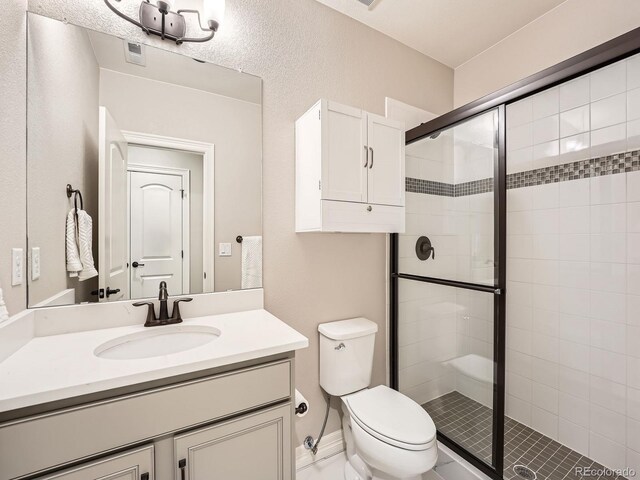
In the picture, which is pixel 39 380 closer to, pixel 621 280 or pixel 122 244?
pixel 122 244

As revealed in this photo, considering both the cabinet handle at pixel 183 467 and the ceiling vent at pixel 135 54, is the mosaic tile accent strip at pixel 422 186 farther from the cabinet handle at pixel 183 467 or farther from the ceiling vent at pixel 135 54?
the cabinet handle at pixel 183 467

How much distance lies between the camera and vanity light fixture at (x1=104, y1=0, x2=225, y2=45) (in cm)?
123

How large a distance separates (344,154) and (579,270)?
1.59 metres

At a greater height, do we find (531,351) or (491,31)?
(491,31)

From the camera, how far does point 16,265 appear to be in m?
0.97

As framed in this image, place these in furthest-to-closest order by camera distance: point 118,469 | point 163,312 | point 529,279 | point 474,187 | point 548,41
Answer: point 529,279, point 548,41, point 474,187, point 163,312, point 118,469

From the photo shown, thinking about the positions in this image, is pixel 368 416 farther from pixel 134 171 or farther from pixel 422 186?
pixel 134 171

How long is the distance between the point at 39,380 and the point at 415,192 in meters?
1.85

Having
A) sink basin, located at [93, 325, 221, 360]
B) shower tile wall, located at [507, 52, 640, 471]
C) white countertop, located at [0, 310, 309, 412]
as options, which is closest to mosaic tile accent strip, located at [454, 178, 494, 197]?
shower tile wall, located at [507, 52, 640, 471]

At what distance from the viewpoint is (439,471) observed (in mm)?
1581

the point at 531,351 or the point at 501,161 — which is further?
the point at 531,351

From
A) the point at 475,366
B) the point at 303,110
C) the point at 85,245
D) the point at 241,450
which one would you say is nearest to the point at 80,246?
the point at 85,245

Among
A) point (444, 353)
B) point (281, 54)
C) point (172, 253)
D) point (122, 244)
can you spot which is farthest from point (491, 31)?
point (122, 244)

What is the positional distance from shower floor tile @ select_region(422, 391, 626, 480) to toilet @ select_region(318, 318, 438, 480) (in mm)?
390
